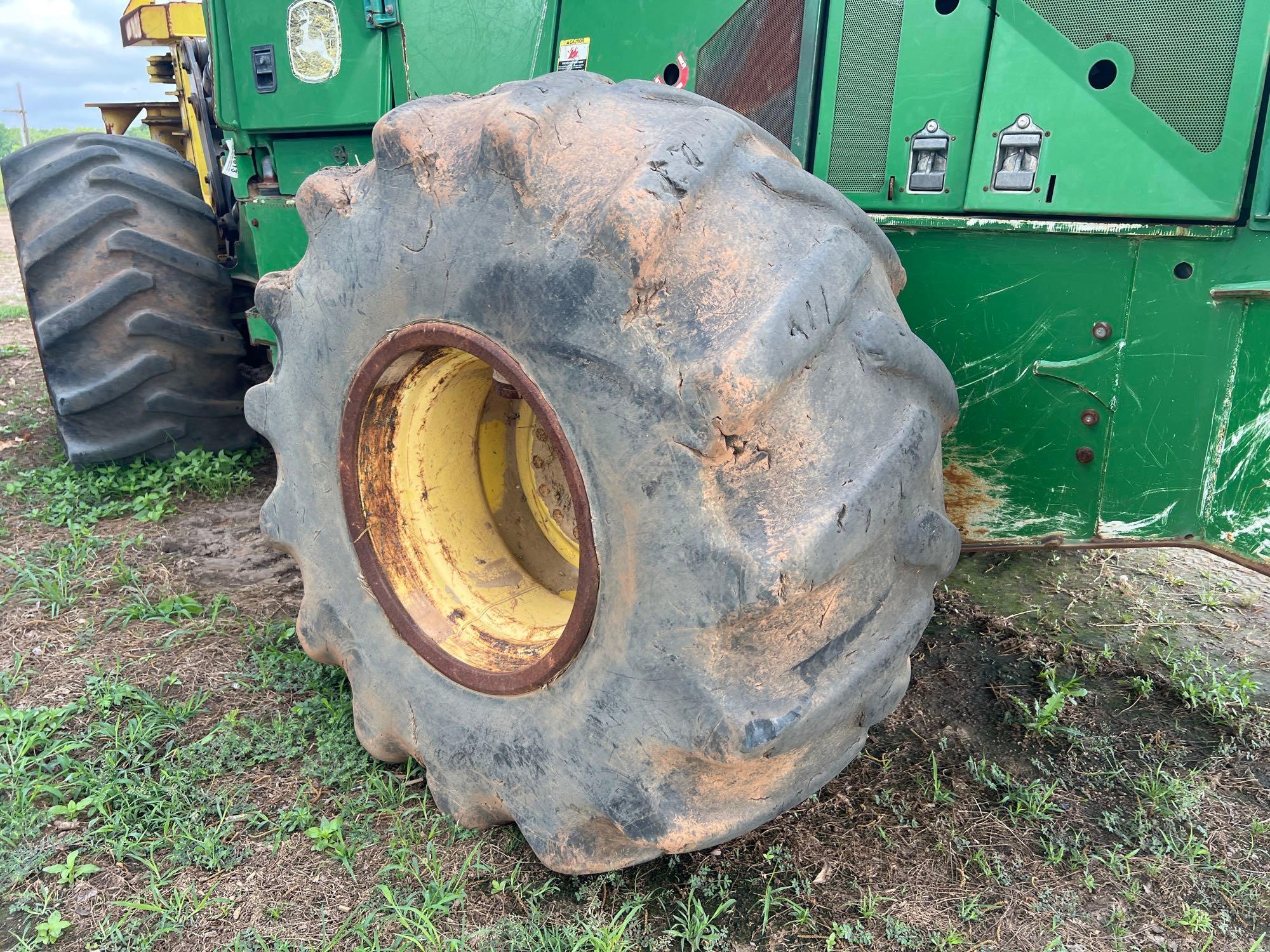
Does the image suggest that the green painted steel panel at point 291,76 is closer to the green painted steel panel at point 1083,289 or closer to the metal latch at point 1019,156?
the green painted steel panel at point 1083,289

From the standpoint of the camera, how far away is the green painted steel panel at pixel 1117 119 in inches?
62.3

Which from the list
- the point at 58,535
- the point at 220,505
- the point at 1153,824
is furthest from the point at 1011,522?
the point at 58,535

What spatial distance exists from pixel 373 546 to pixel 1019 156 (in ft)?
4.85

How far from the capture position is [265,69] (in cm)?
297

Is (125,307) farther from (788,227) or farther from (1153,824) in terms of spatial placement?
(1153,824)

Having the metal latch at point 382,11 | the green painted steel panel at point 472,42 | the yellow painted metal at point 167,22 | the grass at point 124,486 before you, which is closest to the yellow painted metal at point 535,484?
the green painted steel panel at point 472,42

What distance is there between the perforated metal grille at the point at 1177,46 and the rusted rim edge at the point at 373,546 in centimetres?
115

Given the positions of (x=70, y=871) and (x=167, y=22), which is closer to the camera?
(x=70, y=871)

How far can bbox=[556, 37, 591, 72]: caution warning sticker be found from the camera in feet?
7.52

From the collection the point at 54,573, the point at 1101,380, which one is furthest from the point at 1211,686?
the point at 54,573

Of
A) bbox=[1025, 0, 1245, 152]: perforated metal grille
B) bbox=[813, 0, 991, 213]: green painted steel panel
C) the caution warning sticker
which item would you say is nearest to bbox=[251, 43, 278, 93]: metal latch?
the caution warning sticker

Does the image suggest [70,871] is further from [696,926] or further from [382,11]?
[382,11]

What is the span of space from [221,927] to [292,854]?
19 centimetres

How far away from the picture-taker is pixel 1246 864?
1.89m
